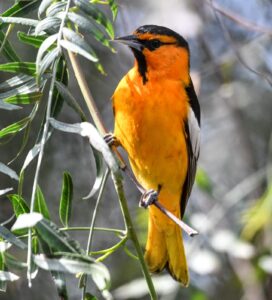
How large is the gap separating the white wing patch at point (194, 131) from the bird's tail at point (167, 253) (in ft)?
1.22

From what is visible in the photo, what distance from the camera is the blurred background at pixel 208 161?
3.79 meters

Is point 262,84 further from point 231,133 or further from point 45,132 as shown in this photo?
point 45,132

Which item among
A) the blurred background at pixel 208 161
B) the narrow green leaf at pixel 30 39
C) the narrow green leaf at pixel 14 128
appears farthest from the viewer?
the blurred background at pixel 208 161

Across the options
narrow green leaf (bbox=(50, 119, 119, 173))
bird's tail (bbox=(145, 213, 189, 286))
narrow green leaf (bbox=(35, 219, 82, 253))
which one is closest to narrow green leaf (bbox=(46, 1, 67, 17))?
narrow green leaf (bbox=(50, 119, 119, 173))

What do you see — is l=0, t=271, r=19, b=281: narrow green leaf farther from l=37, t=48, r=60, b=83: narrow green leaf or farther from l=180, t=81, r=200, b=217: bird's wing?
l=180, t=81, r=200, b=217: bird's wing

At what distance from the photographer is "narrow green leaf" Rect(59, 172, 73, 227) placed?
1838 mm

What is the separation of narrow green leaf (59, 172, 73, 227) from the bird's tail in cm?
116

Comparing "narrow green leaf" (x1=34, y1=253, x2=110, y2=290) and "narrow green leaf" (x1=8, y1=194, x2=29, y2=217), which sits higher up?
"narrow green leaf" (x1=34, y1=253, x2=110, y2=290)

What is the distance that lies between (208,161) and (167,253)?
107 inches

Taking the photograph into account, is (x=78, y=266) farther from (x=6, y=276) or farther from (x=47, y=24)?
(x=47, y=24)

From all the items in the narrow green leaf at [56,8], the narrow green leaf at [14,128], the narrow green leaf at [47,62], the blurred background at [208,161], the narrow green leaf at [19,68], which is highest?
the narrow green leaf at [56,8]

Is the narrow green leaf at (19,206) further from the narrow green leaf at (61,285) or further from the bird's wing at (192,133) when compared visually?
the bird's wing at (192,133)

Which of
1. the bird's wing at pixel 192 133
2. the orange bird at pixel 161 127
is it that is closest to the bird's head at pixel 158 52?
the orange bird at pixel 161 127

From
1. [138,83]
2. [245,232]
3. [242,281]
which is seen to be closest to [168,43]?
[138,83]
